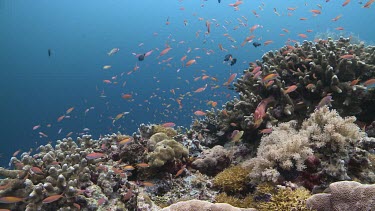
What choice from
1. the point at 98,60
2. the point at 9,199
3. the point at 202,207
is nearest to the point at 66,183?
the point at 9,199

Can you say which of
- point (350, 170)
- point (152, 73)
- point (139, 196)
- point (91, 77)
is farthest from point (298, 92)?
point (91, 77)

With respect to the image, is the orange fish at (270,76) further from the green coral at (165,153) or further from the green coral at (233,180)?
the green coral at (165,153)

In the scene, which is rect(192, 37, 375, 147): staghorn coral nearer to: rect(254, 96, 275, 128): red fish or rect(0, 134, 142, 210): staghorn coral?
rect(254, 96, 275, 128): red fish

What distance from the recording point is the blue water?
63.6 meters

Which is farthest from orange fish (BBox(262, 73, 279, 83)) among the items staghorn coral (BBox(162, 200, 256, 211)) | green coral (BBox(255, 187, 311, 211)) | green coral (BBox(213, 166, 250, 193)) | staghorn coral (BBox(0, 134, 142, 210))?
staghorn coral (BBox(0, 134, 142, 210))

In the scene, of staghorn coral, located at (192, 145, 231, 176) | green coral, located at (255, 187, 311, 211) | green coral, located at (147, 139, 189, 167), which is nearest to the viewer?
green coral, located at (255, 187, 311, 211)

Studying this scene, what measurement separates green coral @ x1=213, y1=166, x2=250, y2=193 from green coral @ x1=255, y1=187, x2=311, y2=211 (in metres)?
0.95

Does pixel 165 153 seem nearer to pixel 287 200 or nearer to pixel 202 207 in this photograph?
pixel 202 207

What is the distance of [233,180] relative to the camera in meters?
5.09

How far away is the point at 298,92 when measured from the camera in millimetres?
6738

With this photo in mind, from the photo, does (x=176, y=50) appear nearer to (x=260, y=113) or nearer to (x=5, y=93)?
(x=5, y=93)

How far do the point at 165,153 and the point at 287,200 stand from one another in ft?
8.55

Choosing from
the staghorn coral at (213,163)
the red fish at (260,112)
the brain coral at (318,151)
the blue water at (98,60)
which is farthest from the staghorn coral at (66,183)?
the blue water at (98,60)

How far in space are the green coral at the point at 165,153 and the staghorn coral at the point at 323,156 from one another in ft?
5.61
